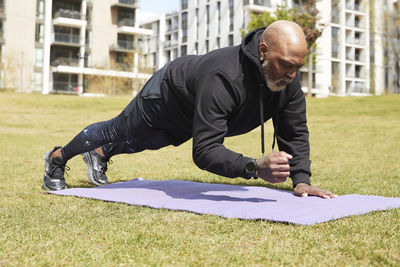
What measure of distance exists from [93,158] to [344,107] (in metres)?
17.5

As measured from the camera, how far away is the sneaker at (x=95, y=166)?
5.17 meters

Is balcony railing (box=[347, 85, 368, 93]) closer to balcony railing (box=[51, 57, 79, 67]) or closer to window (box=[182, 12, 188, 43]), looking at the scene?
window (box=[182, 12, 188, 43])

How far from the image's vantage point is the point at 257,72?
3482 mm

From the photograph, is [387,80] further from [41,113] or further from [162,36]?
[41,113]

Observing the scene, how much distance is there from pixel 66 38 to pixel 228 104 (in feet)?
142

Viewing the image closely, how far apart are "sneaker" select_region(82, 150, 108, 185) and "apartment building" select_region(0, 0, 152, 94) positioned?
122ft

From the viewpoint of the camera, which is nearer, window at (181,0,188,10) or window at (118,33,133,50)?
window at (118,33,133,50)

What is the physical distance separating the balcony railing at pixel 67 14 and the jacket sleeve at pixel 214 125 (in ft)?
142

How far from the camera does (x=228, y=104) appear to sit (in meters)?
3.45

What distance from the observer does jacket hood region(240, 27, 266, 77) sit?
343 cm

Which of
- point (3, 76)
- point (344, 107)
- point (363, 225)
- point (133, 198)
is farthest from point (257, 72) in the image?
point (3, 76)

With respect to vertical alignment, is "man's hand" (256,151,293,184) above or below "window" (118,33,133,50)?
below

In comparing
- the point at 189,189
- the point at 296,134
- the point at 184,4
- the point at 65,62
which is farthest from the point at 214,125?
the point at 184,4

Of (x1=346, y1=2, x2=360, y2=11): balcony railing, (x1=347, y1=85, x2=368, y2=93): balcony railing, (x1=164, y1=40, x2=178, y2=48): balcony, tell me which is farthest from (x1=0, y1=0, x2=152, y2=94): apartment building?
(x1=346, y1=2, x2=360, y2=11): balcony railing
